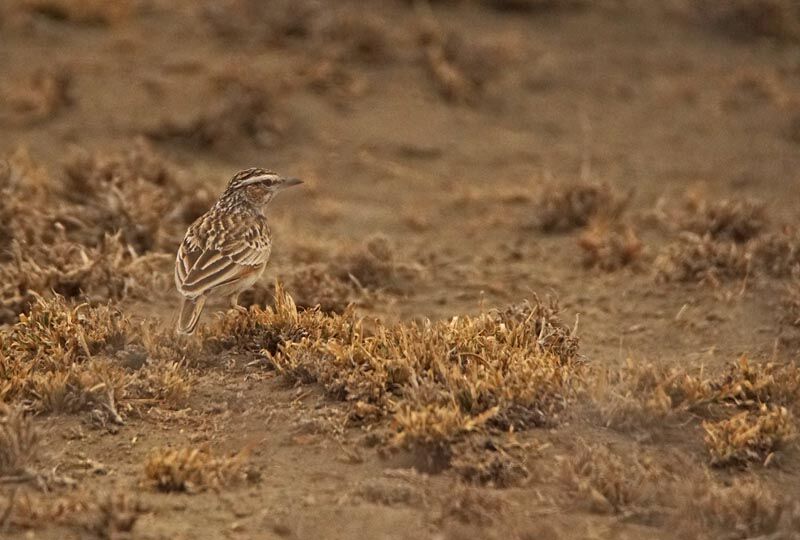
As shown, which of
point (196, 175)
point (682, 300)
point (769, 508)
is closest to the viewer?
point (769, 508)

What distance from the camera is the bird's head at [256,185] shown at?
8453 millimetres

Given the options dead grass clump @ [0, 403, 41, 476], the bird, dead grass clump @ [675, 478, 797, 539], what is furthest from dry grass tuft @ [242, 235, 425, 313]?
dead grass clump @ [675, 478, 797, 539]

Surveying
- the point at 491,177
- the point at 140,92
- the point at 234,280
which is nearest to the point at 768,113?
the point at 491,177

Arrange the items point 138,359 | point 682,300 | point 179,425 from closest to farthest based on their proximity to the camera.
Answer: point 179,425 → point 138,359 → point 682,300

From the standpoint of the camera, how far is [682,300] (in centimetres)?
916

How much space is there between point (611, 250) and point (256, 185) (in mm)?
3089

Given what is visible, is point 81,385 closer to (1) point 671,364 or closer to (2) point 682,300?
(1) point 671,364

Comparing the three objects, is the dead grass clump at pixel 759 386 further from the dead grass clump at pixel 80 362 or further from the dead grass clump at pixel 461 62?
the dead grass clump at pixel 461 62

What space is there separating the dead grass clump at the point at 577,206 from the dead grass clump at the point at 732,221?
773 millimetres

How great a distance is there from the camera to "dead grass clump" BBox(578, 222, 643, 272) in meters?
9.84

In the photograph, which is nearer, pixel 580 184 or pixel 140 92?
pixel 580 184

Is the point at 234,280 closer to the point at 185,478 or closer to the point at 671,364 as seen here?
the point at 185,478

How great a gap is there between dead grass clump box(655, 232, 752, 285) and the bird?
3238 millimetres

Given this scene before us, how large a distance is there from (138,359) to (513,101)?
8209mm
